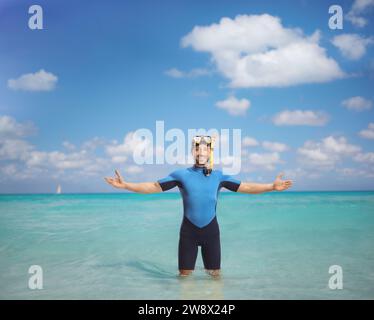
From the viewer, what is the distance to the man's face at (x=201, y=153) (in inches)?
164

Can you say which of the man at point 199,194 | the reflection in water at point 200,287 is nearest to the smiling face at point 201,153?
the man at point 199,194

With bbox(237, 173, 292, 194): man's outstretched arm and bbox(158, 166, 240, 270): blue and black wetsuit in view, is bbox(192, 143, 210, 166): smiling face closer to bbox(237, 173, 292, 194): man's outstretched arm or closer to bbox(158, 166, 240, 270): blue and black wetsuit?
bbox(158, 166, 240, 270): blue and black wetsuit

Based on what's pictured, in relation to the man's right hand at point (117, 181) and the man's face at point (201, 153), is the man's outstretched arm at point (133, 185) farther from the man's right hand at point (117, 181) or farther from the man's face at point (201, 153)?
the man's face at point (201, 153)

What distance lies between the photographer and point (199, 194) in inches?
164

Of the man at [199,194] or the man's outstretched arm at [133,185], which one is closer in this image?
the man's outstretched arm at [133,185]

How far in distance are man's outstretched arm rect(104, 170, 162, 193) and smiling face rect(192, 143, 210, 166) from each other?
483 millimetres

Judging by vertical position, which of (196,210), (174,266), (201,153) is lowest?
(174,266)

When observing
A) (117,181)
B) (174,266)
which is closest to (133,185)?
(117,181)

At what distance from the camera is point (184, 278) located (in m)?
4.36

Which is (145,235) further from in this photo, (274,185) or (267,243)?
(274,185)

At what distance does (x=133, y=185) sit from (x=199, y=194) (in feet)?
2.21

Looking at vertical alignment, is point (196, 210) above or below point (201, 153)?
below

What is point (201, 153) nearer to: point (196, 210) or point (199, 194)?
point (199, 194)
